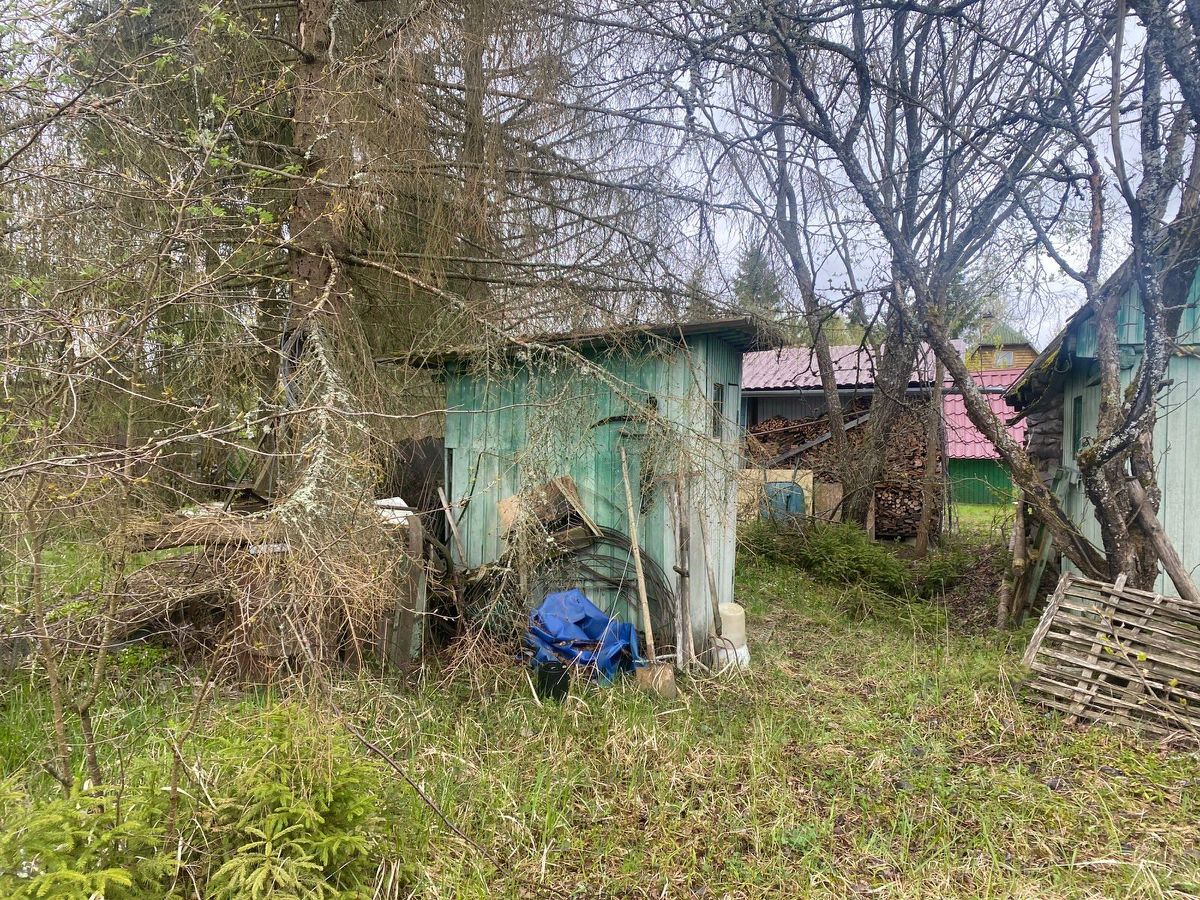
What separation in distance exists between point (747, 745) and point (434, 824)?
189 centimetres

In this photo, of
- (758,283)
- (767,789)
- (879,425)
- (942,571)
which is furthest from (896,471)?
(767,789)

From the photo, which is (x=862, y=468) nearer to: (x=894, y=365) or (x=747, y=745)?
(x=894, y=365)

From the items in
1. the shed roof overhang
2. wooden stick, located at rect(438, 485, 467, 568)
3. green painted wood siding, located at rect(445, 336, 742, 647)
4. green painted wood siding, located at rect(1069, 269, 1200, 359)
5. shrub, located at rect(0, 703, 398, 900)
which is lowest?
shrub, located at rect(0, 703, 398, 900)

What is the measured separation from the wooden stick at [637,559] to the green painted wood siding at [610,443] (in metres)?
0.15

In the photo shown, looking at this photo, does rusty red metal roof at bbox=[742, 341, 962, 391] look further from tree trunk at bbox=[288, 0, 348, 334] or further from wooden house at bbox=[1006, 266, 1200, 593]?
tree trunk at bbox=[288, 0, 348, 334]

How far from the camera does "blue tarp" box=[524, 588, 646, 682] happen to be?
4.95m

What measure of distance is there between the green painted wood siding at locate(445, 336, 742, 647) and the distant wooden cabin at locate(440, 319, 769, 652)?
0.04 ft

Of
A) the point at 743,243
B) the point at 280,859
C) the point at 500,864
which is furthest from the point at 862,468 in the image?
the point at 280,859

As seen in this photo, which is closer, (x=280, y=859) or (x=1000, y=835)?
(x=280, y=859)

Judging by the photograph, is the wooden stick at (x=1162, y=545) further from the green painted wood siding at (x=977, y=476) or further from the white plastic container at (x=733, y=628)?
the green painted wood siding at (x=977, y=476)

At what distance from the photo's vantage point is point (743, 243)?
8156 mm

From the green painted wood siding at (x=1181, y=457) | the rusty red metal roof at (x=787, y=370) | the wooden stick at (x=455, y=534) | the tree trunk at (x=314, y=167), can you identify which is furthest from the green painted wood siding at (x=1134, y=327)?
the rusty red metal roof at (x=787, y=370)

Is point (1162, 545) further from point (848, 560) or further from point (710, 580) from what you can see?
point (848, 560)

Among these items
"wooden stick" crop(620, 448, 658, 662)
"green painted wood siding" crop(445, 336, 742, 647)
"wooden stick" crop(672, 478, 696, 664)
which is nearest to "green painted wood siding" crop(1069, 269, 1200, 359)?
"green painted wood siding" crop(445, 336, 742, 647)
